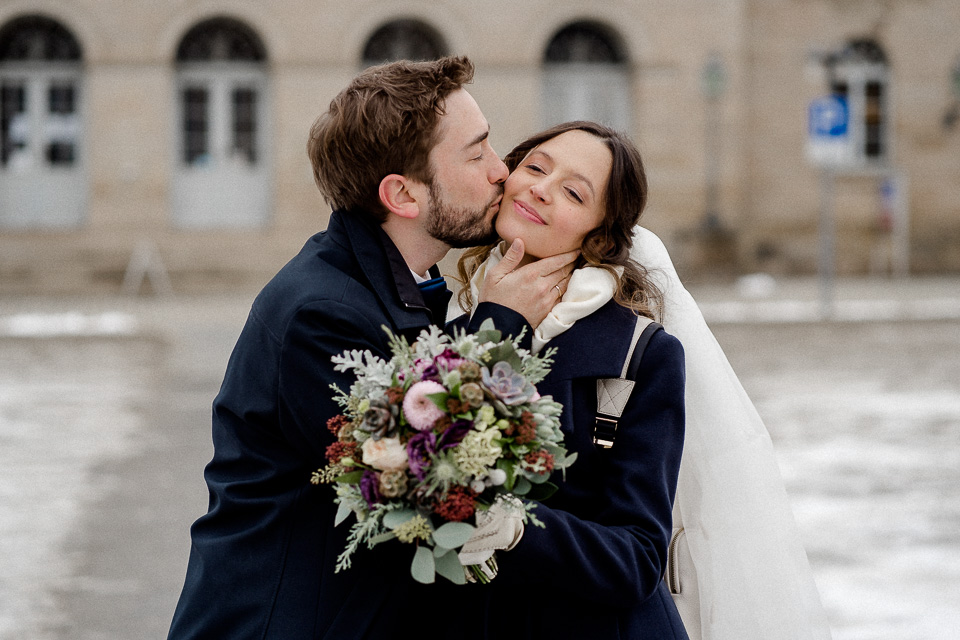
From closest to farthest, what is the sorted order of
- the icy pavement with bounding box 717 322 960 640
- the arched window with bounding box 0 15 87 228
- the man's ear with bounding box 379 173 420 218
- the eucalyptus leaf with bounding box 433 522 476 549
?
1. the eucalyptus leaf with bounding box 433 522 476 549
2. the man's ear with bounding box 379 173 420 218
3. the icy pavement with bounding box 717 322 960 640
4. the arched window with bounding box 0 15 87 228

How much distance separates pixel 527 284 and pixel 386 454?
2.06 ft

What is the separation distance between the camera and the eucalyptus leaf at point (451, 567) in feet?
7.26

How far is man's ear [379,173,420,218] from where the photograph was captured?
275 cm

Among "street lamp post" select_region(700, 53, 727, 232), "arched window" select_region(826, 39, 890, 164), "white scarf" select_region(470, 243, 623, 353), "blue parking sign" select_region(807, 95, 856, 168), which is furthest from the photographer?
"arched window" select_region(826, 39, 890, 164)

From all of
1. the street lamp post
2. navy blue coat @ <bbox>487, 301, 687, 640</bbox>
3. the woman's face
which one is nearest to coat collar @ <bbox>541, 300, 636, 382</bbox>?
navy blue coat @ <bbox>487, 301, 687, 640</bbox>

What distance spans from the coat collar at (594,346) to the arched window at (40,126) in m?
23.9

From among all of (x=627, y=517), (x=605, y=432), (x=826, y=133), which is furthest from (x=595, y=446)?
(x=826, y=133)

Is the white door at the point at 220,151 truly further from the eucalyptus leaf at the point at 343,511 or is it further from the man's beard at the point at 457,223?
the eucalyptus leaf at the point at 343,511

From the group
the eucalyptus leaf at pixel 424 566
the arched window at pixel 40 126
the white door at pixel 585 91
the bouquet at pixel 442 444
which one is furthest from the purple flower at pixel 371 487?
the arched window at pixel 40 126

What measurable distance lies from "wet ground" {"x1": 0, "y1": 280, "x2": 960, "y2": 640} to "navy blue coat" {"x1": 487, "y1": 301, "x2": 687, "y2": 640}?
10.3 feet

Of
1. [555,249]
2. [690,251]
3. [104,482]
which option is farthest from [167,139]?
[555,249]

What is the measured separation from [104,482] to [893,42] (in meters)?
23.0

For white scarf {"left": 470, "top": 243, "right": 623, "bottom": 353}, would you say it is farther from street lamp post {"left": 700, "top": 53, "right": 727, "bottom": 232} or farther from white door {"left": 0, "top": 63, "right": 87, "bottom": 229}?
white door {"left": 0, "top": 63, "right": 87, "bottom": 229}

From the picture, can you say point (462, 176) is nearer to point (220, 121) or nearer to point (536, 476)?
point (536, 476)
